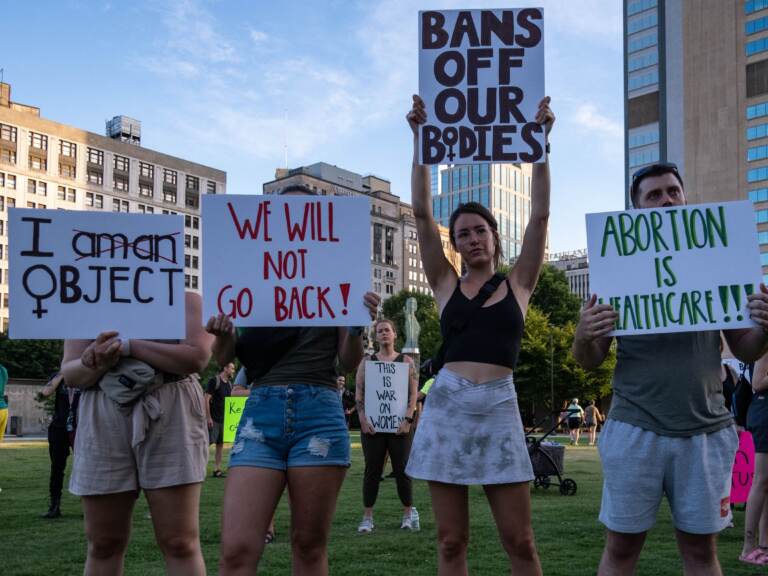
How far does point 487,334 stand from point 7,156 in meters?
102

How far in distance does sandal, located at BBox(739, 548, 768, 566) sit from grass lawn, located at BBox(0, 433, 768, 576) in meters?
0.09

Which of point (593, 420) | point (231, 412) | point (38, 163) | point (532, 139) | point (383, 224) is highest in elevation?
point (38, 163)

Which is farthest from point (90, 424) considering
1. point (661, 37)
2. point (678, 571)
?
point (661, 37)

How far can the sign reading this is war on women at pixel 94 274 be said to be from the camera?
404cm

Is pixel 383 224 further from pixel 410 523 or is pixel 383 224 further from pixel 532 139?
pixel 532 139

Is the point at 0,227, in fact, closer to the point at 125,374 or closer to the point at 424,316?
the point at 424,316

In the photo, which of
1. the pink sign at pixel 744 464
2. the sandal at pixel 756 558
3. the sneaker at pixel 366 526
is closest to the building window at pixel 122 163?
the sneaker at pixel 366 526

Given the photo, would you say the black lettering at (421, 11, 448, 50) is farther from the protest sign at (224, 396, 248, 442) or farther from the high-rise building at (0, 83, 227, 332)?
the high-rise building at (0, 83, 227, 332)

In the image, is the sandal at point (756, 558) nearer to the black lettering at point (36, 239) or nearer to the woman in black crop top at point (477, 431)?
the woman in black crop top at point (477, 431)

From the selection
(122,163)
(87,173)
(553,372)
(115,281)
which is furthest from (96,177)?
(115,281)

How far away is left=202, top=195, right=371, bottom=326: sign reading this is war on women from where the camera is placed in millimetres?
4129

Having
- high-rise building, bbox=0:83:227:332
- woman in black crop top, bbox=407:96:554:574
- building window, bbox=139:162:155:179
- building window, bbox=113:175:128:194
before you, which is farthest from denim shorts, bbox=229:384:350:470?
building window, bbox=139:162:155:179

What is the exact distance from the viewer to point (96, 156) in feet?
347

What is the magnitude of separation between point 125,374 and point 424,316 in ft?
271
